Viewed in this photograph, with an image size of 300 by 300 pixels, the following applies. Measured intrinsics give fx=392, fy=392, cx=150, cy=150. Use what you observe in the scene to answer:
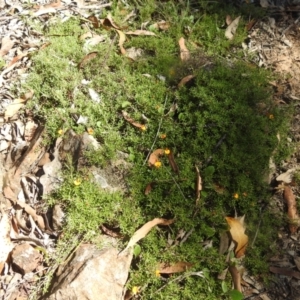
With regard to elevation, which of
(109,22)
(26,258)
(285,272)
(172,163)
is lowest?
(285,272)

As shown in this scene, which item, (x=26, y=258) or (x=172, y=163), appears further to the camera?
(x=172, y=163)

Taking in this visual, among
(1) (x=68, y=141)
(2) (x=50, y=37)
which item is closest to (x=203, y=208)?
(1) (x=68, y=141)

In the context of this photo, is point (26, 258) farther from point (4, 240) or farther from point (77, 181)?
point (77, 181)

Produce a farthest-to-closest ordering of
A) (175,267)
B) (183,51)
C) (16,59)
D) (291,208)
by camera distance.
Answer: (16,59), (183,51), (291,208), (175,267)

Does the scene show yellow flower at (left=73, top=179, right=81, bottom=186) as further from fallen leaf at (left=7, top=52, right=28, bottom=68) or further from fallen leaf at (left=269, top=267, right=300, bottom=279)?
fallen leaf at (left=7, top=52, right=28, bottom=68)

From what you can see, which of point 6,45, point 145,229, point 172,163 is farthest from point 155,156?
point 6,45

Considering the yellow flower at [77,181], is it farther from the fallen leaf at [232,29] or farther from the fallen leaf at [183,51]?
the fallen leaf at [232,29]

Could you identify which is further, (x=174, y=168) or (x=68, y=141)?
(x=68, y=141)

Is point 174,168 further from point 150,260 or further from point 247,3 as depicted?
point 247,3
